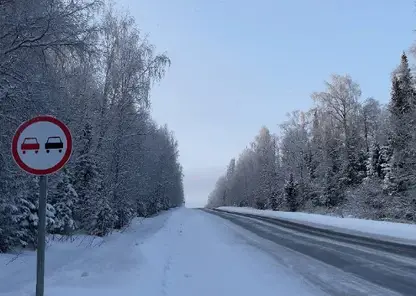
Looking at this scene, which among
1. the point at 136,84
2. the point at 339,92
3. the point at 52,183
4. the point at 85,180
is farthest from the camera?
the point at 339,92

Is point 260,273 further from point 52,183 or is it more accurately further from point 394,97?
point 394,97

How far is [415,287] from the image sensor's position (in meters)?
8.20

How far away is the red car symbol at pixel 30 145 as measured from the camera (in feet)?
15.6

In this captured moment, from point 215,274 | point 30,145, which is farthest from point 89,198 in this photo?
point 30,145

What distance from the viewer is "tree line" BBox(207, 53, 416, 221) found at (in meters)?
32.1

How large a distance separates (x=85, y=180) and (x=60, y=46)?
11.6m

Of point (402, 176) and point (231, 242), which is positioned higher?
point (402, 176)

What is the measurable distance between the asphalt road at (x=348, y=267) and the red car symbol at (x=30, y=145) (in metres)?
5.68

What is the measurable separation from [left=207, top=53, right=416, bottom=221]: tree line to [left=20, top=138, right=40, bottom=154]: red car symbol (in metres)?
26.6

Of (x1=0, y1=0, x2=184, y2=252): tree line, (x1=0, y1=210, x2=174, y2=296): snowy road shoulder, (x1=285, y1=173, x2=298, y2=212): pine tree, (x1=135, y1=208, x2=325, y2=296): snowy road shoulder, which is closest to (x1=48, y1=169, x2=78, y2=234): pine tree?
(x1=0, y1=0, x2=184, y2=252): tree line

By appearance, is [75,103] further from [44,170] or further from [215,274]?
[44,170]

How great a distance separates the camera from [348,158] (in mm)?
54375

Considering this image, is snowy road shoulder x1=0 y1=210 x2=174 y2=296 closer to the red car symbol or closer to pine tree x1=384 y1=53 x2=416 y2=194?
the red car symbol

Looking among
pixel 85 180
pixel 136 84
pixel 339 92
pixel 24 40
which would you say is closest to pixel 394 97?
pixel 339 92
